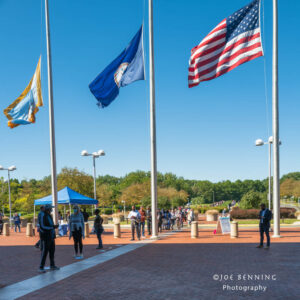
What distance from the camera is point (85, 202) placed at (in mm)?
24297

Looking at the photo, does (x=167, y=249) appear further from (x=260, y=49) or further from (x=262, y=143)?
(x=262, y=143)

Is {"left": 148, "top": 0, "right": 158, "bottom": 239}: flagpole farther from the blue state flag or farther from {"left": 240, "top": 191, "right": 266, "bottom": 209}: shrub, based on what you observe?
{"left": 240, "top": 191, "right": 266, "bottom": 209}: shrub

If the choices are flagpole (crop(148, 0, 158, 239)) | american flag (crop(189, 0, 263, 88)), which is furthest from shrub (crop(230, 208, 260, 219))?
Answer: american flag (crop(189, 0, 263, 88))

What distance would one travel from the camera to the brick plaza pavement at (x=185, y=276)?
24.7 feet

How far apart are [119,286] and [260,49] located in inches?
424

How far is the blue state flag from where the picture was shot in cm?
1748

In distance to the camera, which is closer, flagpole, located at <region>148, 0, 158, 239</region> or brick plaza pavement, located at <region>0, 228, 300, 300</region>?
brick plaza pavement, located at <region>0, 228, 300, 300</region>

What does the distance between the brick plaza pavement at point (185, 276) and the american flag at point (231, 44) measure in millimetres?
7059

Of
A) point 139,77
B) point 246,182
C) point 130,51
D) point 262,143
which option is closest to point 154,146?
point 139,77

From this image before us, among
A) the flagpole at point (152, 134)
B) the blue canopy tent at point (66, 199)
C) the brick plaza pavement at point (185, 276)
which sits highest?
the flagpole at point (152, 134)

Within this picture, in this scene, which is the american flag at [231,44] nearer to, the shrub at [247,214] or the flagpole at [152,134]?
the flagpole at [152,134]

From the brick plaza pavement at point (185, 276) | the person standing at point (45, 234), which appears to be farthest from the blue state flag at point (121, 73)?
the person standing at point (45, 234)

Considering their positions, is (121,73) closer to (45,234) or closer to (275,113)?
(275,113)

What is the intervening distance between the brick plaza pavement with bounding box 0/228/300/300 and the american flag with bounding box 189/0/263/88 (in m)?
7.06
